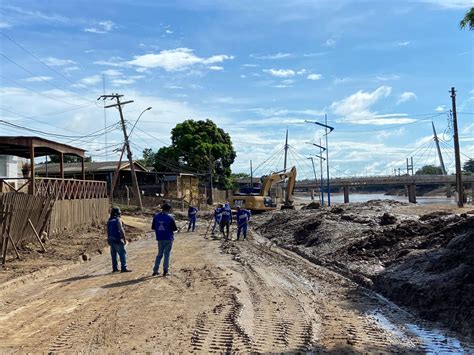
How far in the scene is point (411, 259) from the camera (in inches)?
507

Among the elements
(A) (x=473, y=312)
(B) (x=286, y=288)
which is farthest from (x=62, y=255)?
(A) (x=473, y=312)

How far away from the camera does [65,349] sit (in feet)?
22.3

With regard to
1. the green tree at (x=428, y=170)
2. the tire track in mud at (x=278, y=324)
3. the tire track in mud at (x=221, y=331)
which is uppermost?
the green tree at (x=428, y=170)

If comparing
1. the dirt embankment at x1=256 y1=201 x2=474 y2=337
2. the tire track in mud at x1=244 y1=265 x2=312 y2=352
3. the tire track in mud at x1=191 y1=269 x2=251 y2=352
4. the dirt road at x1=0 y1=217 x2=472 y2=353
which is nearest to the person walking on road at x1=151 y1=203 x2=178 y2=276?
the dirt road at x1=0 y1=217 x2=472 y2=353

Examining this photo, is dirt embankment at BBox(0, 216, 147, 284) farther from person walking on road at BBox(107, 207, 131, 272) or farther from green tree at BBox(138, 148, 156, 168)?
green tree at BBox(138, 148, 156, 168)

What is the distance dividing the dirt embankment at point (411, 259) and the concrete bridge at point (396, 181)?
6848cm

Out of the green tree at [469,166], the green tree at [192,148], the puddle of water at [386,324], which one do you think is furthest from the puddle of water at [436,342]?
the green tree at [469,166]

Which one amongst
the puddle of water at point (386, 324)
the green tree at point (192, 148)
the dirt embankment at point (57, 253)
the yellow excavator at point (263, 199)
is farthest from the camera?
the green tree at point (192, 148)

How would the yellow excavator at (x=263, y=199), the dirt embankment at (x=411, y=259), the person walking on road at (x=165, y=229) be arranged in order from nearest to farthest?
1. the dirt embankment at (x=411, y=259)
2. the person walking on road at (x=165, y=229)
3. the yellow excavator at (x=263, y=199)

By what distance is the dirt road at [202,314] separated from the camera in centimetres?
708

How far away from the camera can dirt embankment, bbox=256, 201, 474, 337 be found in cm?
915

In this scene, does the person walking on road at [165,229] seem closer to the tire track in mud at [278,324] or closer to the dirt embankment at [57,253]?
the tire track in mud at [278,324]

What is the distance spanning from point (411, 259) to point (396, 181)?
91.7 m

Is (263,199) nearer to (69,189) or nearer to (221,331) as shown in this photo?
(69,189)
